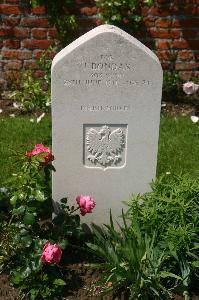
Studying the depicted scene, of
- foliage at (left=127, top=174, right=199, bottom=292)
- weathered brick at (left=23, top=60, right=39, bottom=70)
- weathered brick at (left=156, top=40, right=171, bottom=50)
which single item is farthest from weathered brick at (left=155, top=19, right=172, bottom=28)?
foliage at (left=127, top=174, right=199, bottom=292)

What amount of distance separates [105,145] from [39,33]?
9.21ft

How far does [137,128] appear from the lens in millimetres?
3684

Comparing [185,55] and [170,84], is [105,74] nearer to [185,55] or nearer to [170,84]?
[170,84]

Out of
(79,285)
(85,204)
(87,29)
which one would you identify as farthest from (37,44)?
(79,285)

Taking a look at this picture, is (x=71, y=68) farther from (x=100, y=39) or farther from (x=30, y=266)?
(x=30, y=266)

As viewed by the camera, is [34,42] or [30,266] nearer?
[30,266]

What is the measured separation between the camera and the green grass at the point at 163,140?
4969 millimetres

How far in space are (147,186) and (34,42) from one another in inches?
115

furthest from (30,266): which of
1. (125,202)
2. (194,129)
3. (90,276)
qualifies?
(194,129)

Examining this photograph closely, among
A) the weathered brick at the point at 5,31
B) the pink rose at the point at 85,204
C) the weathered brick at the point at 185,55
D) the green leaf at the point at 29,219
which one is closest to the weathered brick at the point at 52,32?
the weathered brick at the point at 5,31

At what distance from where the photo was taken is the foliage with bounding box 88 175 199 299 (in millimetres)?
3328

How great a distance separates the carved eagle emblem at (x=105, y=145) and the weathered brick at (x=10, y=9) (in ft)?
9.38

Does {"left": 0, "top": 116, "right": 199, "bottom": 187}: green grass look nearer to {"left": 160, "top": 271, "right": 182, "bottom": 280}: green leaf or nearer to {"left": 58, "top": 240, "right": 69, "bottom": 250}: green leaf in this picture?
{"left": 58, "top": 240, "right": 69, "bottom": 250}: green leaf

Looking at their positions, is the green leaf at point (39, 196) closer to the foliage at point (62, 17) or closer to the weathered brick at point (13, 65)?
the foliage at point (62, 17)
